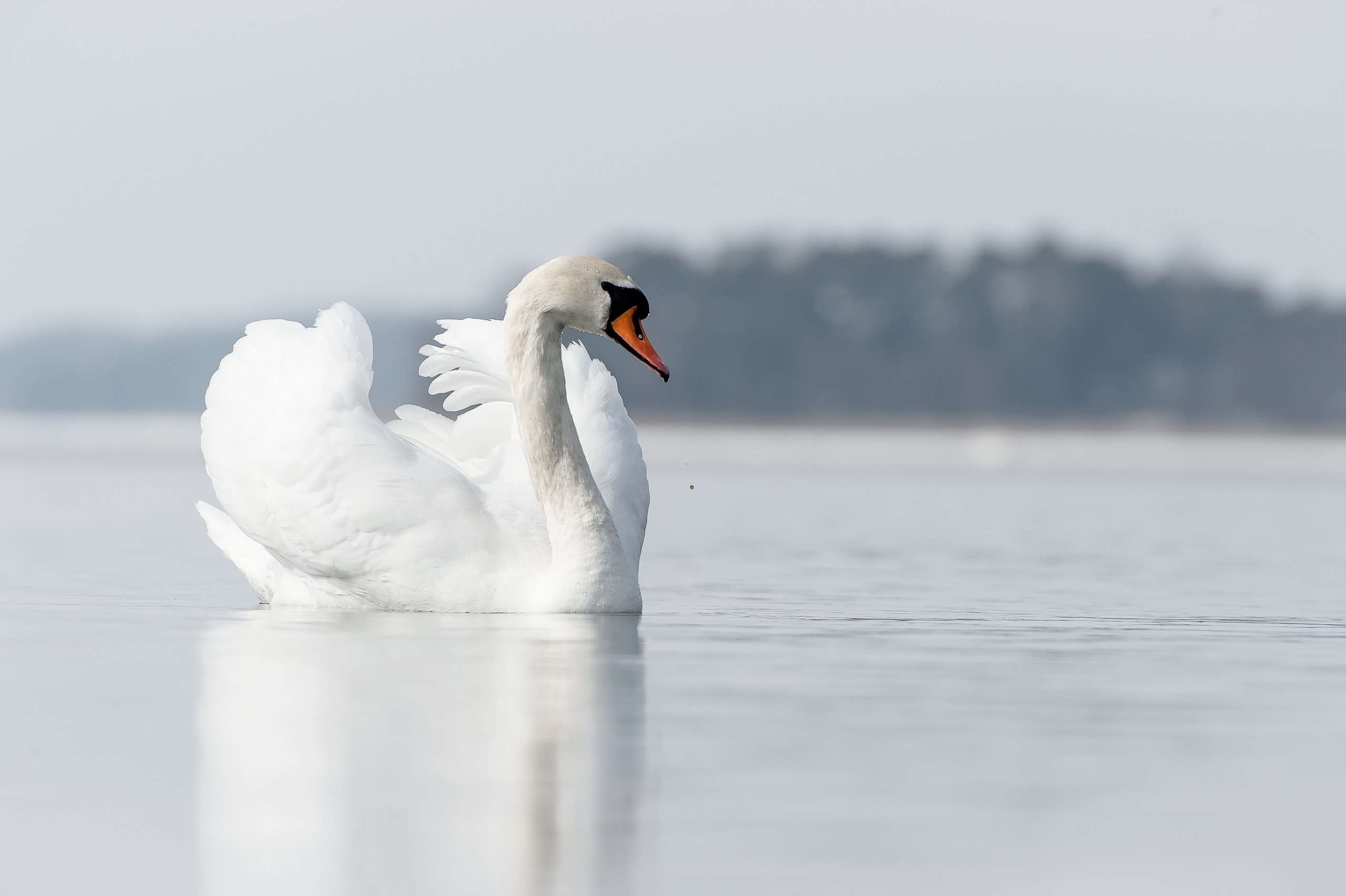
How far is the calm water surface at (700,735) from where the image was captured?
4.93 meters

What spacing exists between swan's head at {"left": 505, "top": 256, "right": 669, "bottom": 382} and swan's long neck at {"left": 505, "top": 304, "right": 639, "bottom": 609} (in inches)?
4.3

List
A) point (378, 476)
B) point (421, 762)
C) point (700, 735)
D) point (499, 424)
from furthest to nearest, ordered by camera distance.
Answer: point (499, 424) < point (378, 476) < point (700, 735) < point (421, 762)

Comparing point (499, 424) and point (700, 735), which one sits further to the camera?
point (499, 424)

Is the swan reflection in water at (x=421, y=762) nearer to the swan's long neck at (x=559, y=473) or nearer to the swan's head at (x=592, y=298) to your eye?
the swan's long neck at (x=559, y=473)

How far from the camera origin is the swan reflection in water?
485cm

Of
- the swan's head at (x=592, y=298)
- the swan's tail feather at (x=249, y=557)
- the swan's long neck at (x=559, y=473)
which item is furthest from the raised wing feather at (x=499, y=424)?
the swan's tail feather at (x=249, y=557)

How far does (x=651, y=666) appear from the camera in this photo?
811 centimetres

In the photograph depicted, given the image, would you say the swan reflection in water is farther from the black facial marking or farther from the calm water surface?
the black facial marking

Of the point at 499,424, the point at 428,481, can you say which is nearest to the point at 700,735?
the point at 428,481

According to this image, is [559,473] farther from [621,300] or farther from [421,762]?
[421,762]

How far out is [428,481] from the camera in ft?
32.2

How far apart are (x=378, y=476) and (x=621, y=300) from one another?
1.31 m

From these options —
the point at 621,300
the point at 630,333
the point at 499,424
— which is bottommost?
the point at 499,424

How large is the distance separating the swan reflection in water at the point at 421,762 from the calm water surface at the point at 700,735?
0.06 feet
